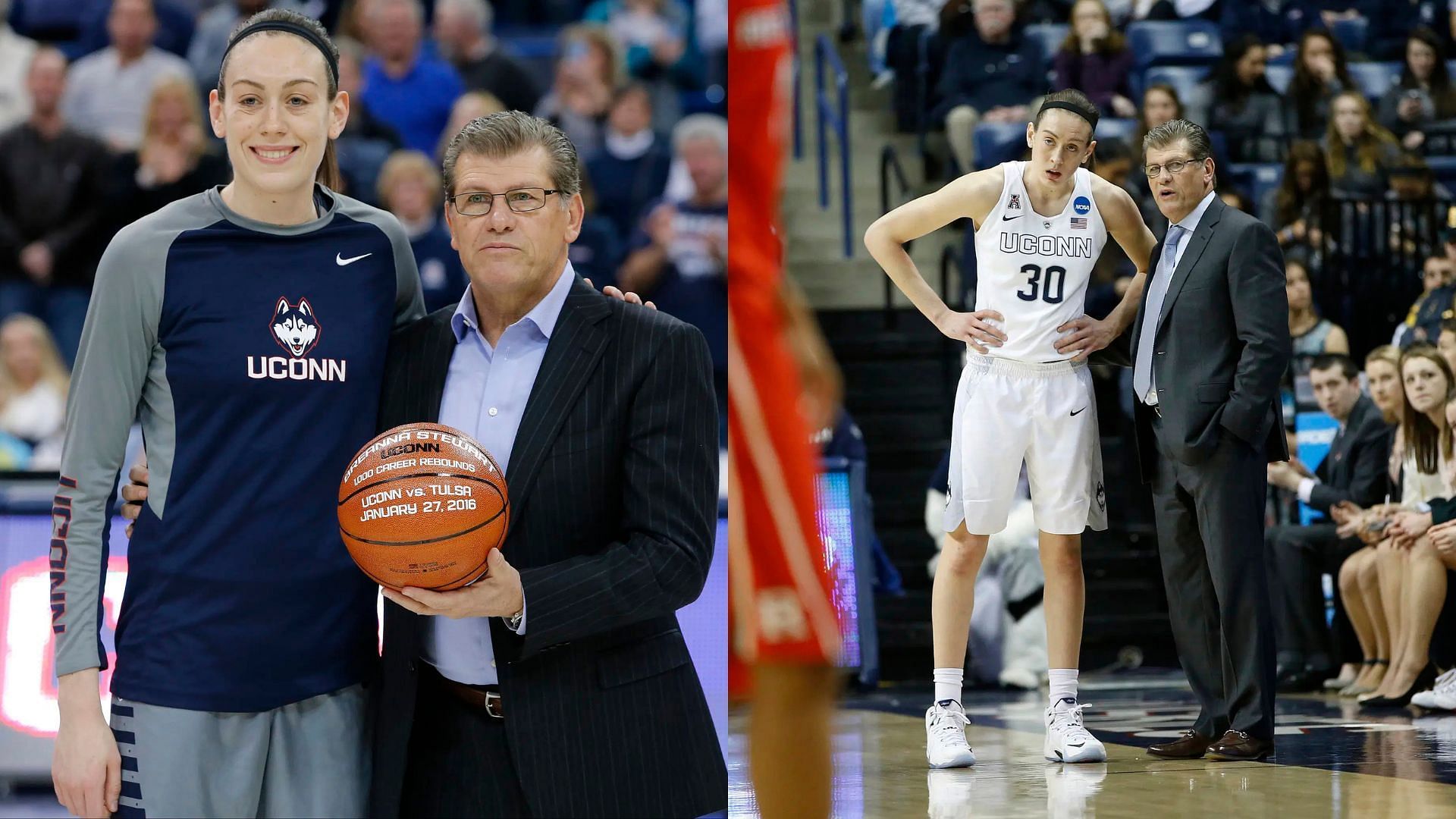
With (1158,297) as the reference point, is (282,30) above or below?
above

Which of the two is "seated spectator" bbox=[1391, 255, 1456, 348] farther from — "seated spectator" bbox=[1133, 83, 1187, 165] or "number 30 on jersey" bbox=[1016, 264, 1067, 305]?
"number 30 on jersey" bbox=[1016, 264, 1067, 305]

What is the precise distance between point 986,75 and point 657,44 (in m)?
4.05

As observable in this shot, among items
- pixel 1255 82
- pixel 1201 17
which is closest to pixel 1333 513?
pixel 1255 82

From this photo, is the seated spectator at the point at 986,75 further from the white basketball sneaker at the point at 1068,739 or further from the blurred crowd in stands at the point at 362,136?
the white basketball sneaker at the point at 1068,739

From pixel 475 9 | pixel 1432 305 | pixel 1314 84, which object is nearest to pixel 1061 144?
pixel 1432 305

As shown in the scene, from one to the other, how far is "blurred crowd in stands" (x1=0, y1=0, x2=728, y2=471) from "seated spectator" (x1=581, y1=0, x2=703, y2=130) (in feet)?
0.06

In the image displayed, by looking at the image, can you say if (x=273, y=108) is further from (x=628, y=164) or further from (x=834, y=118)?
(x=628, y=164)

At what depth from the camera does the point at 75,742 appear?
6.70 feet

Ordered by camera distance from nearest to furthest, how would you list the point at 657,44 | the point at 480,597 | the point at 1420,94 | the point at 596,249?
the point at 480,597
the point at 1420,94
the point at 596,249
the point at 657,44

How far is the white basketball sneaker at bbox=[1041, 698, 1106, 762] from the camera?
4359 millimetres

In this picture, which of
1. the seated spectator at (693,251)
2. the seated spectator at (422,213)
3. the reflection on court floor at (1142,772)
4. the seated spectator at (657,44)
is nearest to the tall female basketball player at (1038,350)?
the reflection on court floor at (1142,772)

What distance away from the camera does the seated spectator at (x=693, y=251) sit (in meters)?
8.99

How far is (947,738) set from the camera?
4391 millimetres

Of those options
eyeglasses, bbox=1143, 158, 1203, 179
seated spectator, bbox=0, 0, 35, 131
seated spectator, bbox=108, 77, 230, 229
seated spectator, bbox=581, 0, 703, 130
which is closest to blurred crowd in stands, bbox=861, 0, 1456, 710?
eyeglasses, bbox=1143, 158, 1203, 179
